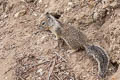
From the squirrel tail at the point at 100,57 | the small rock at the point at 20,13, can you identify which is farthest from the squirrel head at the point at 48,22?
the squirrel tail at the point at 100,57

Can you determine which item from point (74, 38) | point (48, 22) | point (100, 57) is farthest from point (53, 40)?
point (100, 57)

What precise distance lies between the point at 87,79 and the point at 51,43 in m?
1.07

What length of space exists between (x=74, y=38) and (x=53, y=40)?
51 centimetres

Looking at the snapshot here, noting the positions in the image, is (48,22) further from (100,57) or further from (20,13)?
(100,57)

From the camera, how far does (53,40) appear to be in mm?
4707

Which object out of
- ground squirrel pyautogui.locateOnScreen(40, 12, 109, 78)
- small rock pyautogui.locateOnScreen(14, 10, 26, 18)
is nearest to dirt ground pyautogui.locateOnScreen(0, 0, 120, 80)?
small rock pyautogui.locateOnScreen(14, 10, 26, 18)

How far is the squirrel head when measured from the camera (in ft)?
15.5

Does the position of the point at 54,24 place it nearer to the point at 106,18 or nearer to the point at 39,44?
the point at 39,44

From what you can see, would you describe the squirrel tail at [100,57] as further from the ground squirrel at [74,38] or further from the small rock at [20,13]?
the small rock at [20,13]

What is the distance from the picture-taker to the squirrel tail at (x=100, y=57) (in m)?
3.78

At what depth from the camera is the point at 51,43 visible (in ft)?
15.2

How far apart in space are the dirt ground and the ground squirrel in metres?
0.10

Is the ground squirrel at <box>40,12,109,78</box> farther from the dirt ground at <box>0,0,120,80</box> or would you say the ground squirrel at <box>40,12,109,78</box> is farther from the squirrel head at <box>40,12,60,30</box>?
the dirt ground at <box>0,0,120,80</box>

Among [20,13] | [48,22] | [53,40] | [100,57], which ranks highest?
[20,13]
